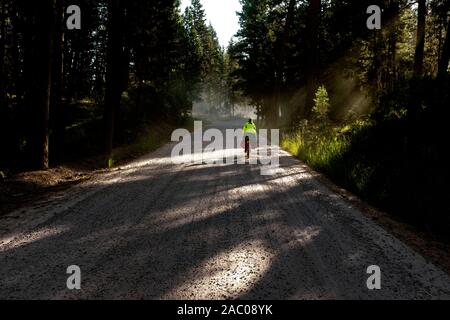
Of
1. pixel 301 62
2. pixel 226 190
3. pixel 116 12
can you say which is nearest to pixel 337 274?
pixel 226 190

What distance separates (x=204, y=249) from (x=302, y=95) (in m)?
31.8

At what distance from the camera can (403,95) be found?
11656 millimetres

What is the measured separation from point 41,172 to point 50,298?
6.97m

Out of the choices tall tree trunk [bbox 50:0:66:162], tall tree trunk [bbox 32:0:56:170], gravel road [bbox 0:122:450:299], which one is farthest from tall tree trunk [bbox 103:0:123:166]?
gravel road [bbox 0:122:450:299]

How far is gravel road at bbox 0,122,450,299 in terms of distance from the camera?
377 centimetres

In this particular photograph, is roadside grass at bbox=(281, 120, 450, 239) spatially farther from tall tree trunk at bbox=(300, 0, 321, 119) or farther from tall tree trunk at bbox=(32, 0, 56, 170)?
tall tree trunk at bbox=(32, 0, 56, 170)

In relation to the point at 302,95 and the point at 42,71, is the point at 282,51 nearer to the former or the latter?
the point at 302,95

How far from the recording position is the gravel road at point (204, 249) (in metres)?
3.77

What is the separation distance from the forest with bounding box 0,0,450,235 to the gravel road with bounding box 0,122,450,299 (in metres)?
1.88

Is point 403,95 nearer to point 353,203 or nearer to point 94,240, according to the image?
point 353,203

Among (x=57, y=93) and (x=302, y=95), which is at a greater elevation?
(x=302, y=95)

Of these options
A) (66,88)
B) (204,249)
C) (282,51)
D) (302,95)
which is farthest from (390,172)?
(302,95)

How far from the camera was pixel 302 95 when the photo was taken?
34.5 metres
